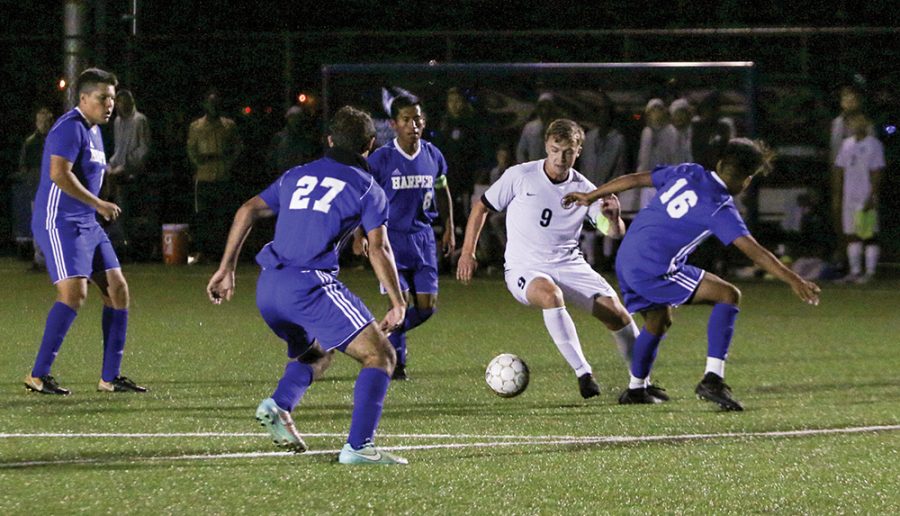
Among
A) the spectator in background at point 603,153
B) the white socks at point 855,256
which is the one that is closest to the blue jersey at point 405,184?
the spectator in background at point 603,153

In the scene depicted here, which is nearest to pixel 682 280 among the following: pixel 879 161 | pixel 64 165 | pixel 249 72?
pixel 64 165

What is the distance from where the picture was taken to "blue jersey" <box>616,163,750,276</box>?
28.3ft

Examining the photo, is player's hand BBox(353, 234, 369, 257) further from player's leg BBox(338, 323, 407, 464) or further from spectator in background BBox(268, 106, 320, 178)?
spectator in background BBox(268, 106, 320, 178)

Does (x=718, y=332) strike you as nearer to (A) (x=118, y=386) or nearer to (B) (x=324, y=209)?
(B) (x=324, y=209)

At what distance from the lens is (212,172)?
19562 mm

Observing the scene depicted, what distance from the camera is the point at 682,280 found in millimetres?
8992

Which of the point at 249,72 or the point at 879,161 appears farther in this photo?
the point at 249,72

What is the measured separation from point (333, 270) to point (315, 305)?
25 cm

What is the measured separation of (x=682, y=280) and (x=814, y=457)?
182cm

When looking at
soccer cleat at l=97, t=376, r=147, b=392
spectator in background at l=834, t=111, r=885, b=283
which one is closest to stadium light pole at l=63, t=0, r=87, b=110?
spectator in background at l=834, t=111, r=885, b=283

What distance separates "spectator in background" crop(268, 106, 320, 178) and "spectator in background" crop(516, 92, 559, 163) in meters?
2.77

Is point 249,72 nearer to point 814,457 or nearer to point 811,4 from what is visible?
point 811,4

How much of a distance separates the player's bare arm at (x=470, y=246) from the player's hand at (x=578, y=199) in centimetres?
67

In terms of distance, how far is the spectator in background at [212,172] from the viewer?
19.4 metres
